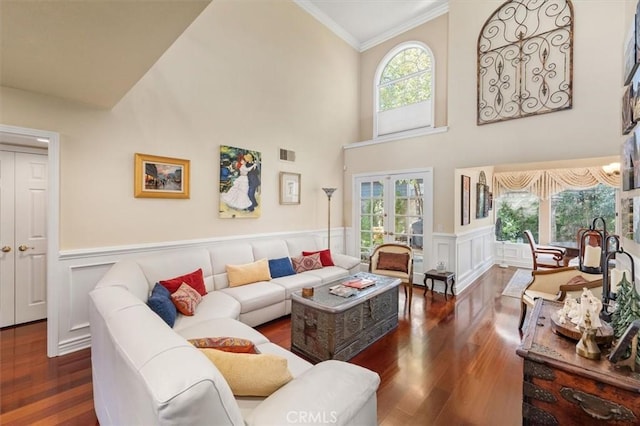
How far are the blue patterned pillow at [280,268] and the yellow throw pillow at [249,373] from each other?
2637mm

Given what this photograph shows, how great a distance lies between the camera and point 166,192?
3.44 meters

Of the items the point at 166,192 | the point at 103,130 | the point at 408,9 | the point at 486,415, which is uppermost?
the point at 408,9

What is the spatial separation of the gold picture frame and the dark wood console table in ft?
12.1

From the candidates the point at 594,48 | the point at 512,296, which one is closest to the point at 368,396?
the point at 512,296

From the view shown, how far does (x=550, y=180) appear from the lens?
6.57 metres

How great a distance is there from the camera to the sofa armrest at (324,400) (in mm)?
1070

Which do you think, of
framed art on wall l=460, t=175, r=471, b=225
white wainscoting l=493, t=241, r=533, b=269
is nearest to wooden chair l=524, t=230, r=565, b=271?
framed art on wall l=460, t=175, r=471, b=225

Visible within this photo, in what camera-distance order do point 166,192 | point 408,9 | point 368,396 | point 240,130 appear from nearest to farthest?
point 368,396
point 166,192
point 240,130
point 408,9

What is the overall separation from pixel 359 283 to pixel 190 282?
6.10ft

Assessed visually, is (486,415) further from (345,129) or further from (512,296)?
(345,129)

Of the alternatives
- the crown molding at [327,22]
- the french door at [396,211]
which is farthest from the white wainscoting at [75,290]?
the crown molding at [327,22]

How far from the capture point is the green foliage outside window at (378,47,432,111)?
18.2 ft

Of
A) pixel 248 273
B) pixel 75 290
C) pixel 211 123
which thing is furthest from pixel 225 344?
pixel 211 123

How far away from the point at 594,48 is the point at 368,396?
16.3 feet
